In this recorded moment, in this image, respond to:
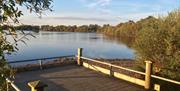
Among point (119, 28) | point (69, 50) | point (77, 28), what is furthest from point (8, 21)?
point (77, 28)

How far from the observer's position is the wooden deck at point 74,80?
10.3 m

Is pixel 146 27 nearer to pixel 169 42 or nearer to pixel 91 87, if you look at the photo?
pixel 169 42

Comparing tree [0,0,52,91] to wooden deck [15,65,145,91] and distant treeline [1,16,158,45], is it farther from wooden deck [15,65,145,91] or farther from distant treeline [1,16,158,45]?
wooden deck [15,65,145,91]

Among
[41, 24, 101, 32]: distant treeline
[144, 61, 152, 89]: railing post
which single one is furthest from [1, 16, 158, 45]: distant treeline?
[144, 61, 152, 89]: railing post

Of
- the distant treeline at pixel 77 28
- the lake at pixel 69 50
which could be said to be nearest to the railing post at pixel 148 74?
the lake at pixel 69 50

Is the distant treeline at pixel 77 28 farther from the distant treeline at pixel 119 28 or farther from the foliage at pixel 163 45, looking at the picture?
the foliage at pixel 163 45

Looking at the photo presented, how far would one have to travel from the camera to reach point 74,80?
1152cm

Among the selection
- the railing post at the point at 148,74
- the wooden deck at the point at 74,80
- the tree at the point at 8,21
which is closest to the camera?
the tree at the point at 8,21

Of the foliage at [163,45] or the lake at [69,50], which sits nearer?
the foliage at [163,45]

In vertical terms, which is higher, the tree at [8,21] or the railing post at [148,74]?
the tree at [8,21]

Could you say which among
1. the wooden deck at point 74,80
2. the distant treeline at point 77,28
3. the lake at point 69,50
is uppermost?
the distant treeline at point 77,28

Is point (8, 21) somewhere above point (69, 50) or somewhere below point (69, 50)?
above

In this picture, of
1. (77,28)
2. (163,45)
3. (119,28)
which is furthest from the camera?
(77,28)

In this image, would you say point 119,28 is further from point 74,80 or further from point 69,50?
point 74,80
